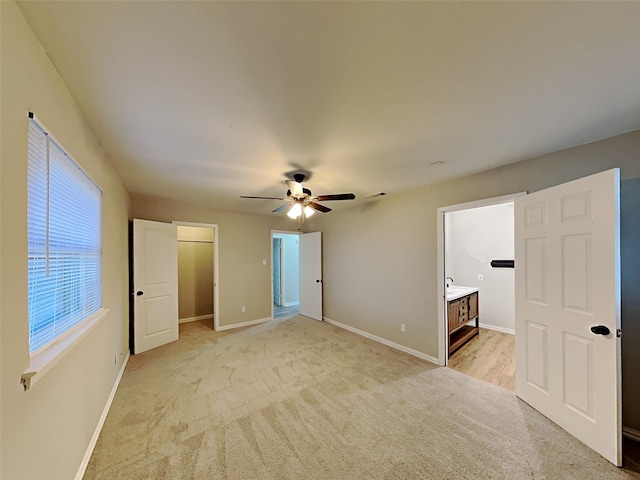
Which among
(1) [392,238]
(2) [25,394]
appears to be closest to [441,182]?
(1) [392,238]

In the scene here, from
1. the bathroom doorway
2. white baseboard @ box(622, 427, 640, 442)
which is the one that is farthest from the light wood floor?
white baseboard @ box(622, 427, 640, 442)

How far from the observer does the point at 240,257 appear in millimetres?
4977

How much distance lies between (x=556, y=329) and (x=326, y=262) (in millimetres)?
3688

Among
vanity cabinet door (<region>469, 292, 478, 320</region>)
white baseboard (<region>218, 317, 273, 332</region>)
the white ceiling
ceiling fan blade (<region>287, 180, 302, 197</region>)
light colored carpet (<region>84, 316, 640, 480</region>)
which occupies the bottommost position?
white baseboard (<region>218, 317, 273, 332</region>)

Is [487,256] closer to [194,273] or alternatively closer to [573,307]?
[573,307]

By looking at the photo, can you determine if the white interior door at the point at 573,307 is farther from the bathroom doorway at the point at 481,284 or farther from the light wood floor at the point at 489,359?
the bathroom doorway at the point at 481,284

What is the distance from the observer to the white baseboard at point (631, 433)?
6.16ft

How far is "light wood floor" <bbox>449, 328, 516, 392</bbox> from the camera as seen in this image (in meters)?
2.83

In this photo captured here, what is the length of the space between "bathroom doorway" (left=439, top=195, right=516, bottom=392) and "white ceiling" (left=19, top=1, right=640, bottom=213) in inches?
63.4

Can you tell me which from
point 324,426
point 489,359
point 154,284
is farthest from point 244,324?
point 489,359

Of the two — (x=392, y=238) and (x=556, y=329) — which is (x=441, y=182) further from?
(x=556, y=329)

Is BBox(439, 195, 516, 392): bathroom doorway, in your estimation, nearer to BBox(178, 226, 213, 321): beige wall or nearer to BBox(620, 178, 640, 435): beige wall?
Result: BBox(620, 178, 640, 435): beige wall

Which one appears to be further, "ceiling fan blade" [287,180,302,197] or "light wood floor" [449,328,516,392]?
"light wood floor" [449,328,516,392]

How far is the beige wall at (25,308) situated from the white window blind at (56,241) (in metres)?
0.10
